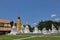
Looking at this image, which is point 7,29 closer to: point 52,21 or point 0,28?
point 0,28

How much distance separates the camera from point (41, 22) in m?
100

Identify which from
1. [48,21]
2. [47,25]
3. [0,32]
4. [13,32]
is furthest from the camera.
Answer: [48,21]

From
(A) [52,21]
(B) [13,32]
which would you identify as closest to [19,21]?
(B) [13,32]

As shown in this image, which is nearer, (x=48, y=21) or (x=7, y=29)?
(x=7, y=29)

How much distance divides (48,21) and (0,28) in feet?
129

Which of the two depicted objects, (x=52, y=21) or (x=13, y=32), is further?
(x=52, y=21)

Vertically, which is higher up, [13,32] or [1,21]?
[1,21]

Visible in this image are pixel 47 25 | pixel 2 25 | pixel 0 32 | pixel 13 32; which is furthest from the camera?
pixel 47 25

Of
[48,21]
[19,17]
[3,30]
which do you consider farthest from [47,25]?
[3,30]

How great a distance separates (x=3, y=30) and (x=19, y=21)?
7.72 m

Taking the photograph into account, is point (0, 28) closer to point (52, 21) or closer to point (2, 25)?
Answer: point (2, 25)

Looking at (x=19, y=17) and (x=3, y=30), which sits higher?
(x=19, y=17)

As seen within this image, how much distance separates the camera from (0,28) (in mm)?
61812

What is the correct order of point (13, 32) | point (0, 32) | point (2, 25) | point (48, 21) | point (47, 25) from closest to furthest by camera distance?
point (13, 32)
point (0, 32)
point (2, 25)
point (47, 25)
point (48, 21)
